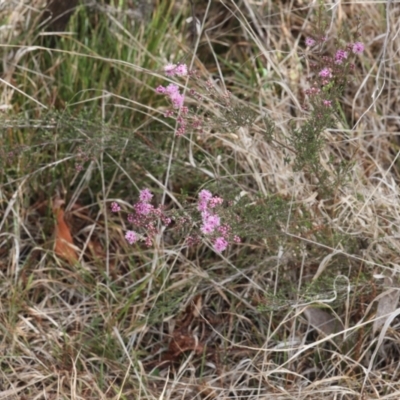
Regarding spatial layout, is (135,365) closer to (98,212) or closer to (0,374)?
(0,374)

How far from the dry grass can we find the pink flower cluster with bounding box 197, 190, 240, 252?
0.45 feet

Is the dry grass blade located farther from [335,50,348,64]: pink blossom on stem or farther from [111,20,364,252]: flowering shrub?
[335,50,348,64]: pink blossom on stem

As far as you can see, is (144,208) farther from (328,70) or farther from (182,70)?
(328,70)

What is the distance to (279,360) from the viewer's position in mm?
2234

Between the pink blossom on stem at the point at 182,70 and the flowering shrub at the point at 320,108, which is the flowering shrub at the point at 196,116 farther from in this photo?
the flowering shrub at the point at 320,108

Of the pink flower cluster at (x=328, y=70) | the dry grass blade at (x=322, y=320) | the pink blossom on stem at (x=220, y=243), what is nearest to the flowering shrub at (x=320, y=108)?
the pink flower cluster at (x=328, y=70)

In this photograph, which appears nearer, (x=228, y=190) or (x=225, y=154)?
(x=228, y=190)

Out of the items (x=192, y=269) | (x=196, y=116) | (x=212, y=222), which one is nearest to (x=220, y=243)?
(x=212, y=222)

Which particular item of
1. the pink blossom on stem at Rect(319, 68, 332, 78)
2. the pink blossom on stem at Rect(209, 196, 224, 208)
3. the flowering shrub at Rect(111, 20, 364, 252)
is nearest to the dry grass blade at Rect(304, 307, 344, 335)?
the flowering shrub at Rect(111, 20, 364, 252)

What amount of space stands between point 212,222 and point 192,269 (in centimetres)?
42

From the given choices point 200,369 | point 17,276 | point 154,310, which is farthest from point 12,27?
point 200,369

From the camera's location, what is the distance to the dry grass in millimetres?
2154

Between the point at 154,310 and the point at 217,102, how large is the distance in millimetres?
586

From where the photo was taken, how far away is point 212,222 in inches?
76.3
